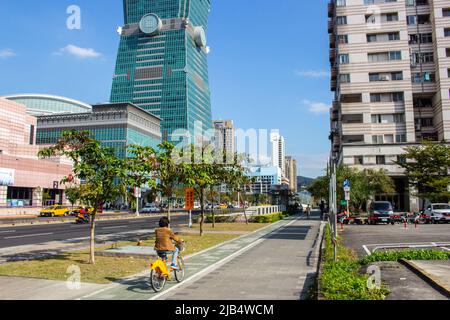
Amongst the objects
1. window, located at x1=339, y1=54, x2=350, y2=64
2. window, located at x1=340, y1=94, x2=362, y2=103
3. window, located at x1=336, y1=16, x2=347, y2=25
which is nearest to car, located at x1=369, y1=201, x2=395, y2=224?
window, located at x1=340, y1=94, x2=362, y2=103

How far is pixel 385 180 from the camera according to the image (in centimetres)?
4697

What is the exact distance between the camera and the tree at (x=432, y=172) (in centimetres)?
4059

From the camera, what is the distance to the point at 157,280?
27.5 feet

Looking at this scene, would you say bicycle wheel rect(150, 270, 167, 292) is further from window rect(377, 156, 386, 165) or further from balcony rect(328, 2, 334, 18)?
balcony rect(328, 2, 334, 18)

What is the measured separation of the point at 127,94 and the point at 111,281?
162552 millimetres

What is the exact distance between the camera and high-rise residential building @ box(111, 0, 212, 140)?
518 feet

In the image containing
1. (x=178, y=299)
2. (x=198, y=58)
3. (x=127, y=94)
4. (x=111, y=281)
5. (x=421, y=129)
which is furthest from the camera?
Result: (x=198, y=58)

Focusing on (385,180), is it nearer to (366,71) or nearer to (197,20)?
(366,71)

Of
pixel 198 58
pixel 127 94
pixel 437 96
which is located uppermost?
pixel 198 58

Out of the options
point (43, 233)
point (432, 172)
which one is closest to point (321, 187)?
point (432, 172)

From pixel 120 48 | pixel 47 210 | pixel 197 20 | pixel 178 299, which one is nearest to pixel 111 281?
pixel 178 299

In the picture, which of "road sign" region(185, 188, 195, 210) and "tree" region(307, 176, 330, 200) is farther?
"tree" region(307, 176, 330, 200)

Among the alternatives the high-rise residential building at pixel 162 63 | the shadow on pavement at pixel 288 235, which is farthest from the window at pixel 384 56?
the high-rise residential building at pixel 162 63

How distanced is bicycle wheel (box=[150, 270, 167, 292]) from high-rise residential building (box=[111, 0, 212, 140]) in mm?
145596
